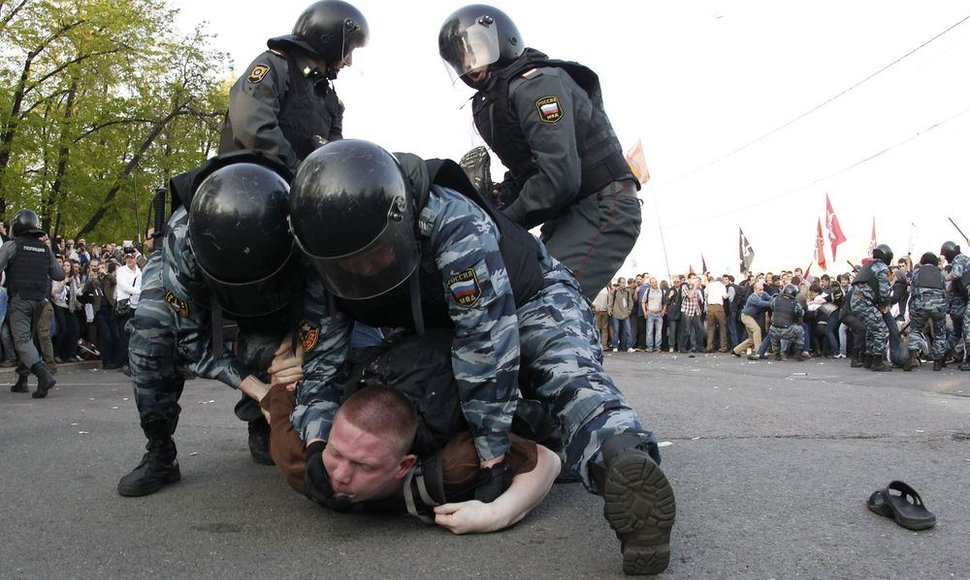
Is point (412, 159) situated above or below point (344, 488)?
above

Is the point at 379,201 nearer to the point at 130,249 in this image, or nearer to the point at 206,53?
the point at 130,249

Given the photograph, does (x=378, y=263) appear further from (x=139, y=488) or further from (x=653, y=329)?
(x=653, y=329)

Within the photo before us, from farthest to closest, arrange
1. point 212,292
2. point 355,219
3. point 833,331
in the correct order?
1. point 833,331
2. point 212,292
3. point 355,219

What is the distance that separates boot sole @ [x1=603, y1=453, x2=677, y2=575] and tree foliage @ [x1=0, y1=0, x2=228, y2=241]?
51.9ft

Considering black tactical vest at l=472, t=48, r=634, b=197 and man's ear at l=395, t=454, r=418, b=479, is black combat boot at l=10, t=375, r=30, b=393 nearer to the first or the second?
black tactical vest at l=472, t=48, r=634, b=197

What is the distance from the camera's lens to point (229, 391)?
6992mm

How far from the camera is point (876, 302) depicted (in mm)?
10562

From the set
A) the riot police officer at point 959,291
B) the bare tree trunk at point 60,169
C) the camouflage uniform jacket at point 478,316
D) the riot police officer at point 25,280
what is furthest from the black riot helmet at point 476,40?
the bare tree trunk at point 60,169

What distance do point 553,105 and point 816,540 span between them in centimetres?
197

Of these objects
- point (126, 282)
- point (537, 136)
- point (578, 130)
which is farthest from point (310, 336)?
point (126, 282)

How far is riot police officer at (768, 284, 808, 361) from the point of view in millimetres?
12916

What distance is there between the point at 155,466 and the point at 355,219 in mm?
1481

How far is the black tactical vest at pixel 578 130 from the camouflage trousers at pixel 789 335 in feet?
34.5

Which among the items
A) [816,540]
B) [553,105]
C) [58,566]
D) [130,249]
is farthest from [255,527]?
[130,249]
